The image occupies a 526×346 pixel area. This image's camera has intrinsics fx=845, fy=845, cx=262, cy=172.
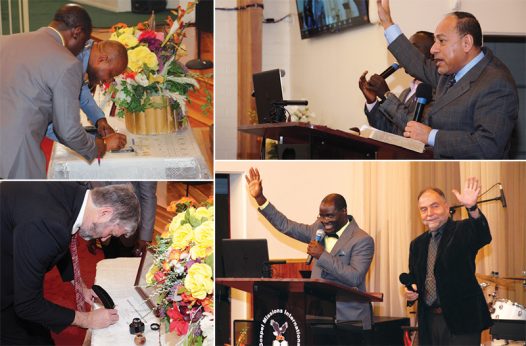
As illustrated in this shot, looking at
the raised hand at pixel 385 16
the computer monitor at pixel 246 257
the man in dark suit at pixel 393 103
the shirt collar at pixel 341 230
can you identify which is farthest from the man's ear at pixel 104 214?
the raised hand at pixel 385 16

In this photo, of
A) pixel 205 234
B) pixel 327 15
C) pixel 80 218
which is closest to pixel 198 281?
pixel 205 234

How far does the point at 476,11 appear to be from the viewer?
14.5 ft

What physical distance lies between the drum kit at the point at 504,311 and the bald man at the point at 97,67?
187 cm

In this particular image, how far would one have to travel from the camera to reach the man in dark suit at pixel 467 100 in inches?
145

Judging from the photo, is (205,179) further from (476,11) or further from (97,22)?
(476,11)

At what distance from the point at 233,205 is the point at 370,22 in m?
1.48

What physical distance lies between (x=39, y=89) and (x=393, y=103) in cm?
160

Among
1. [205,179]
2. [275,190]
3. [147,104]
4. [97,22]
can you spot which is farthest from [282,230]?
[97,22]

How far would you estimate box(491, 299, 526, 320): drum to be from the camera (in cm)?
382

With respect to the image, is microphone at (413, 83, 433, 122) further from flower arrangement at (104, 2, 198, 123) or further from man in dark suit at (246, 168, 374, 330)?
flower arrangement at (104, 2, 198, 123)

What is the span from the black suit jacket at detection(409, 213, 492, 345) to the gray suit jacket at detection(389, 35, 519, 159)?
0.34 meters

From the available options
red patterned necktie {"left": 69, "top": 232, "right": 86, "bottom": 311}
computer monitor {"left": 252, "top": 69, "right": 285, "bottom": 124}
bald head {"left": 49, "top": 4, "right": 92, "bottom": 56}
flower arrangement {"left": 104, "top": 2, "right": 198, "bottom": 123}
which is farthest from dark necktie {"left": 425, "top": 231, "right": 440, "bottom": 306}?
bald head {"left": 49, "top": 4, "right": 92, "bottom": 56}

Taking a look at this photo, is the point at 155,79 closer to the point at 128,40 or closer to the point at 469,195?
the point at 128,40

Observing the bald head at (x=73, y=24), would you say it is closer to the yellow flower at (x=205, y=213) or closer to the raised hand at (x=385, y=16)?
the yellow flower at (x=205, y=213)
